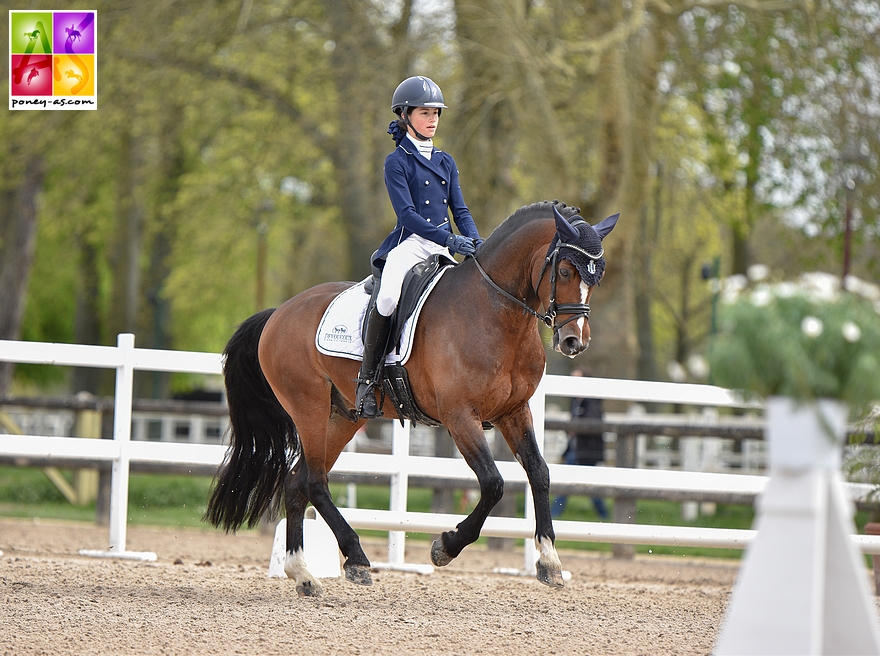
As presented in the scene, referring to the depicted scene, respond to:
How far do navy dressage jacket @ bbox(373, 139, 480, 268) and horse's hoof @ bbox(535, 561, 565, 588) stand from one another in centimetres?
191

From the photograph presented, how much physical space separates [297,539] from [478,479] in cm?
146

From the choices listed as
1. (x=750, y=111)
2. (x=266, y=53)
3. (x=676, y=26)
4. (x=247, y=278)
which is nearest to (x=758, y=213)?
(x=750, y=111)

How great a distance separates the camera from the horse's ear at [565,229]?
5363mm

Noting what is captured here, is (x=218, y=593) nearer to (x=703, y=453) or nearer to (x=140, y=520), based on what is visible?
(x=140, y=520)

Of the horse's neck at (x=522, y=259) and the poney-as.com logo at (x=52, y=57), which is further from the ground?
the poney-as.com logo at (x=52, y=57)

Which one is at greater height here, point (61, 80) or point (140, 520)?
point (61, 80)

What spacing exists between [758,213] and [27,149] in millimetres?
10736

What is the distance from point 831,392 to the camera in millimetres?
3303

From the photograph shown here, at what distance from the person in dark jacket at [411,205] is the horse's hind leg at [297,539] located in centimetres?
78

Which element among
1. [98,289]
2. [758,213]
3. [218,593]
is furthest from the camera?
[98,289]

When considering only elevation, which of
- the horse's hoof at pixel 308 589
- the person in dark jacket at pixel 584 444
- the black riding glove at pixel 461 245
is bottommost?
the horse's hoof at pixel 308 589

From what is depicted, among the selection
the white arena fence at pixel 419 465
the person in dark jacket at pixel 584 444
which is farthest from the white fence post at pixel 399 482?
the person in dark jacket at pixel 584 444

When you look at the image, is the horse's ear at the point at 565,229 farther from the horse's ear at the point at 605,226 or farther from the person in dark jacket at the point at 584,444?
the person in dark jacket at the point at 584,444

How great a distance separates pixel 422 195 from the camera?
247 inches
